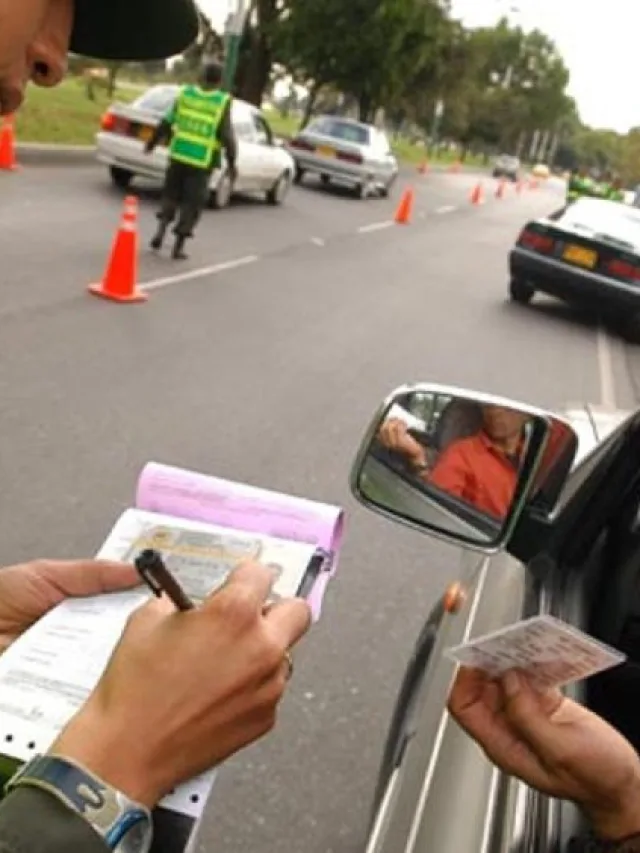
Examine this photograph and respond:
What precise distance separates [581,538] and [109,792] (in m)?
1.25

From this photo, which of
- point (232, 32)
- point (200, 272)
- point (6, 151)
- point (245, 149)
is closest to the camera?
point (200, 272)

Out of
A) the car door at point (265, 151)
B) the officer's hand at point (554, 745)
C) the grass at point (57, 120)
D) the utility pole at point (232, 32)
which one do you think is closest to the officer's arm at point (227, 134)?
the grass at point (57, 120)

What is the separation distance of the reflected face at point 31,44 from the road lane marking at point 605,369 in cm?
745

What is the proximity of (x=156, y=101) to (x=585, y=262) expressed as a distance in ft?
20.9

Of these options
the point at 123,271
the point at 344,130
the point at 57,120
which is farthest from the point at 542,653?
the point at 344,130

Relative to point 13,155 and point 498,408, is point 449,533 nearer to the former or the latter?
point 498,408

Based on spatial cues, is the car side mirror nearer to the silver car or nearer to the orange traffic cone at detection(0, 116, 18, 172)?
the silver car

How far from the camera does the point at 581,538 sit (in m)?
2.25

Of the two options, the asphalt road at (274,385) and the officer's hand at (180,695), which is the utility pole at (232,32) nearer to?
the asphalt road at (274,385)

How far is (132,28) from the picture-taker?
1.95 meters

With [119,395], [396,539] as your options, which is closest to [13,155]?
[119,395]

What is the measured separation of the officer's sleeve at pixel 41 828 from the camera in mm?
1145

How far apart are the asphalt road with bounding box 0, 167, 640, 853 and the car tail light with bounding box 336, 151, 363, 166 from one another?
8.40 meters

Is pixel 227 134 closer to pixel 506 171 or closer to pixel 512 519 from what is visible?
pixel 512 519
